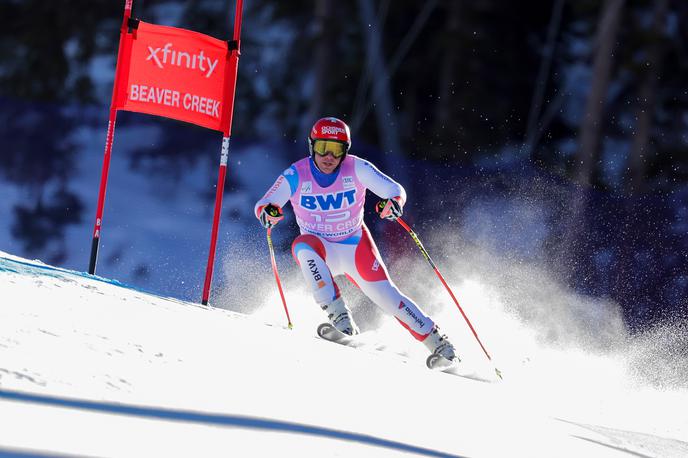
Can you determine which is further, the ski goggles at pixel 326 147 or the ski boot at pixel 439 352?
the ski goggles at pixel 326 147

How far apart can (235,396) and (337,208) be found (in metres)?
2.78

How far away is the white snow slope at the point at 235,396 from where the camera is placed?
273cm

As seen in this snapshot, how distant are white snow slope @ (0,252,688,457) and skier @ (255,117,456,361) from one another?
0.44m

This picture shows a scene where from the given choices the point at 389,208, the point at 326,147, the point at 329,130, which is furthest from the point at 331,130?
the point at 389,208

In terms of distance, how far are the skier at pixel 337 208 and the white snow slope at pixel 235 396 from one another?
44 centimetres

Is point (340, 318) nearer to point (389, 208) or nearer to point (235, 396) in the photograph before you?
point (389, 208)

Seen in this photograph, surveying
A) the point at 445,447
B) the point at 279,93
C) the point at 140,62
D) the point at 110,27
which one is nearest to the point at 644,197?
the point at 140,62

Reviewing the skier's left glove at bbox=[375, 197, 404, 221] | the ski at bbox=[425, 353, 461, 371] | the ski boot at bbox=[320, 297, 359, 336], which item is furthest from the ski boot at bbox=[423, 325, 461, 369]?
the skier's left glove at bbox=[375, 197, 404, 221]

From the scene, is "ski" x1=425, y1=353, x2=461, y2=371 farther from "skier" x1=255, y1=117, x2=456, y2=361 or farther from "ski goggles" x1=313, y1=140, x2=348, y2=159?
"ski goggles" x1=313, y1=140, x2=348, y2=159

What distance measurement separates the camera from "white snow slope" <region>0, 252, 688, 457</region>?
2.73 metres

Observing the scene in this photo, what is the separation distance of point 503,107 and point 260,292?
1205 cm

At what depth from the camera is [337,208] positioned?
6.04 metres

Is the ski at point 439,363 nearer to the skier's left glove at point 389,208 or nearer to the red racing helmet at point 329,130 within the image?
the skier's left glove at point 389,208

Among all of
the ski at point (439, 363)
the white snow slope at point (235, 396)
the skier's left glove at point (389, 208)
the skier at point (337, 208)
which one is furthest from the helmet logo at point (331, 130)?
the ski at point (439, 363)
